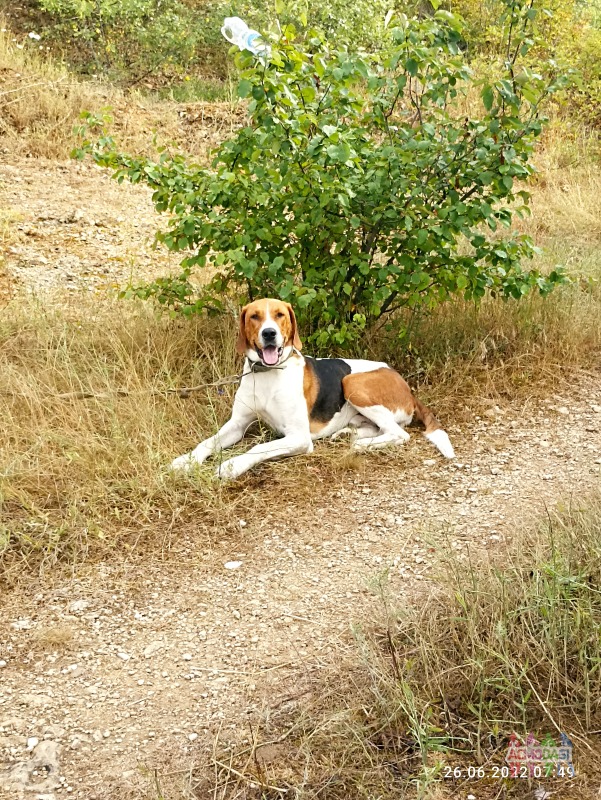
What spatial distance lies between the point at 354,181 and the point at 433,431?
1542 millimetres

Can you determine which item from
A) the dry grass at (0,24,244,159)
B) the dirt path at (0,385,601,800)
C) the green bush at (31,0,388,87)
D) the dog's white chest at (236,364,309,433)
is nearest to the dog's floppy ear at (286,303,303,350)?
the dog's white chest at (236,364,309,433)

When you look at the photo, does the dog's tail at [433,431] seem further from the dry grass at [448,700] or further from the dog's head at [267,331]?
the dry grass at [448,700]

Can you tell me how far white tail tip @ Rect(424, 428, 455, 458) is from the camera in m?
4.76

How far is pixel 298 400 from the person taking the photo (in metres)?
4.75

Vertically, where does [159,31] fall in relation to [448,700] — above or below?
above

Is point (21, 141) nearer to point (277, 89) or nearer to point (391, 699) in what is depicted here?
point (277, 89)

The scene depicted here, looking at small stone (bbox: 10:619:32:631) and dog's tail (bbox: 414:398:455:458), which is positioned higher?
dog's tail (bbox: 414:398:455:458)

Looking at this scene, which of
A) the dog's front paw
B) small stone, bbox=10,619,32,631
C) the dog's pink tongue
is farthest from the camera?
the dog's pink tongue

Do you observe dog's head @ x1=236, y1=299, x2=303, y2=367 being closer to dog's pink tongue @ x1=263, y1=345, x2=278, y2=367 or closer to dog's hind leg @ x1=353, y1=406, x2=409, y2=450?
dog's pink tongue @ x1=263, y1=345, x2=278, y2=367

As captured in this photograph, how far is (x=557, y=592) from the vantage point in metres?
2.90

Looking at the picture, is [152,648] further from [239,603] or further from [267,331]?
[267,331]

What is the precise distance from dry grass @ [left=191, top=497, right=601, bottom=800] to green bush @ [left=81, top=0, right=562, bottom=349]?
237cm

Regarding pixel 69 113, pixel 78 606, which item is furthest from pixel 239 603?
pixel 69 113

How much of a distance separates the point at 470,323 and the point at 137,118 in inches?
227
